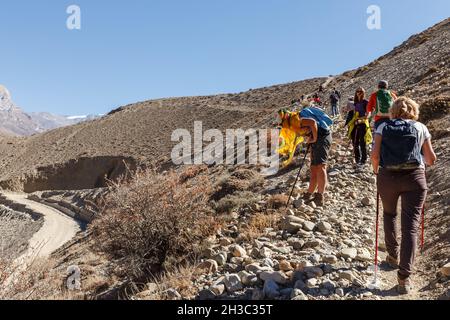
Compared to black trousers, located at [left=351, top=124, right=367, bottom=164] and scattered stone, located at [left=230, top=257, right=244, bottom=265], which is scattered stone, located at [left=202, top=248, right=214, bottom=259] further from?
black trousers, located at [left=351, top=124, right=367, bottom=164]

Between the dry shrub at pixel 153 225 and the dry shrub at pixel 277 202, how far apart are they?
119 cm

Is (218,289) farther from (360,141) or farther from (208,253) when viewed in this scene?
(360,141)

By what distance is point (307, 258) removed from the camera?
5.32 metres

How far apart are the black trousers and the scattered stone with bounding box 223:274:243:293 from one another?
5.71 m

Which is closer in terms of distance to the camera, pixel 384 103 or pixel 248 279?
pixel 248 279

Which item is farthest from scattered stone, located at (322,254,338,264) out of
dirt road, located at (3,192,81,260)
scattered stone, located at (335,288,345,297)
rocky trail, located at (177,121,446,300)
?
dirt road, located at (3,192,81,260)

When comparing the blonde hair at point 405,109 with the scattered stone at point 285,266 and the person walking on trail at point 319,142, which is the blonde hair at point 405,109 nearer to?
the scattered stone at point 285,266

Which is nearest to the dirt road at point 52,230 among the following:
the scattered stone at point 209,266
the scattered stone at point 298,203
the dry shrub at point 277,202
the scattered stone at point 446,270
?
the dry shrub at point 277,202

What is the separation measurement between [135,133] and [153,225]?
44465 millimetres

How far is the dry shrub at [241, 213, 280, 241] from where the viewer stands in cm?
646

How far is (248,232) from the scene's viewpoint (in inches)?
259

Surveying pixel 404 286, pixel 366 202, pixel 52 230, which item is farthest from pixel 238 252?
pixel 52 230

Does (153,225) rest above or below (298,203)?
below
